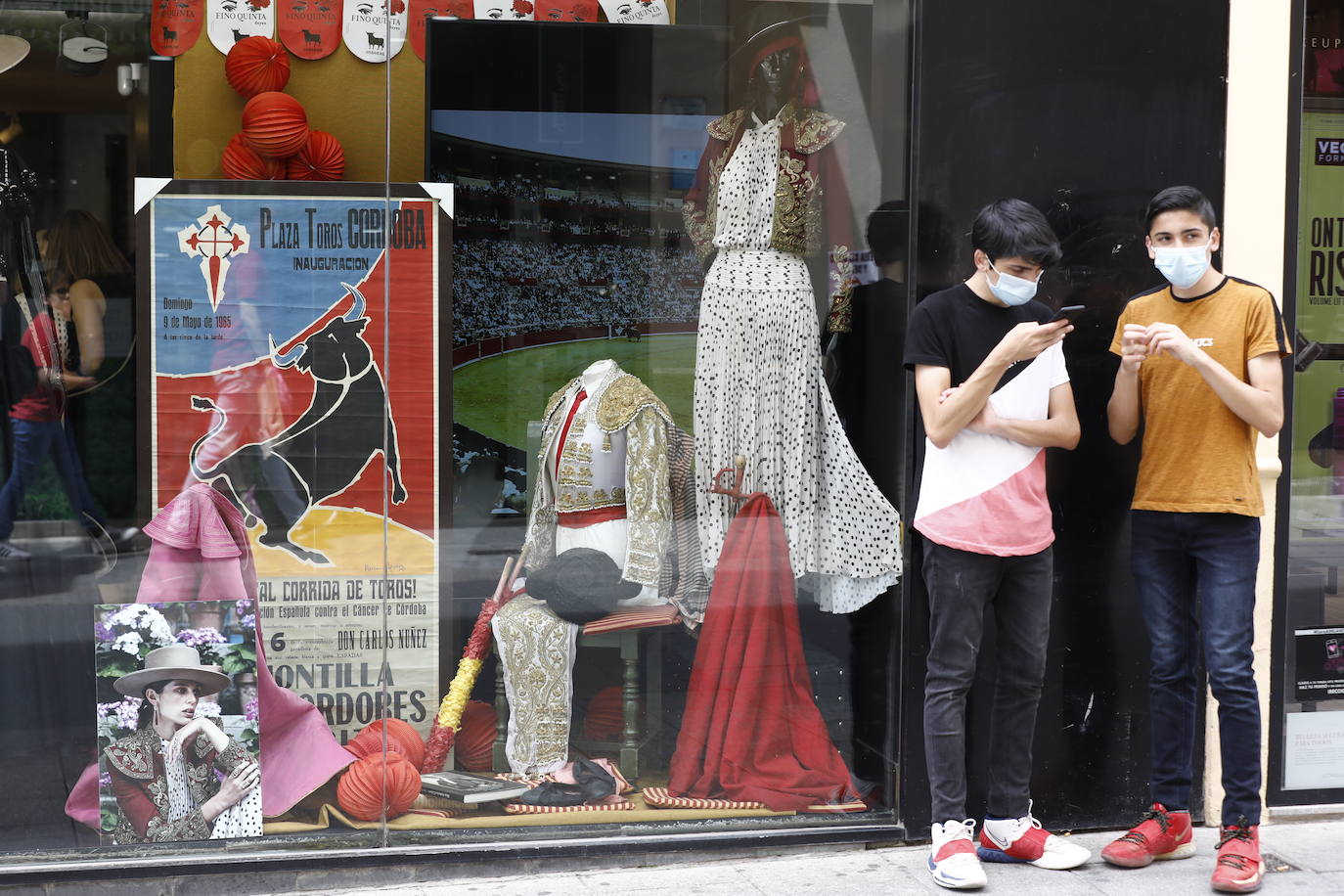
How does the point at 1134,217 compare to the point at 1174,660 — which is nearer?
the point at 1174,660

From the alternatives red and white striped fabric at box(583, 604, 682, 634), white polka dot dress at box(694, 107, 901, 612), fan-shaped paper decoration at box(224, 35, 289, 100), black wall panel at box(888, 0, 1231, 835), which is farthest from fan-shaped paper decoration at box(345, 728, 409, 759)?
fan-shaped paper decoration at box(224, 35, 289, 100)

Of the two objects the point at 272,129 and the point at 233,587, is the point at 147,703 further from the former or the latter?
the point at 272,129

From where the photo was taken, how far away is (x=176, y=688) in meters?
3.85

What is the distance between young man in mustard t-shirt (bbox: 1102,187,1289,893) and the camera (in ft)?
11.8

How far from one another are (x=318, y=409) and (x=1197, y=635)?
2.57 meters

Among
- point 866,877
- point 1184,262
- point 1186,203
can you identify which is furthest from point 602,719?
point 1186,203

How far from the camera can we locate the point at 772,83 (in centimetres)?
418

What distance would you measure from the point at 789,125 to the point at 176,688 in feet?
7.94

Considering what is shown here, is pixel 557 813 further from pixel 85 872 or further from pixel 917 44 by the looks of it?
pixel 917 44

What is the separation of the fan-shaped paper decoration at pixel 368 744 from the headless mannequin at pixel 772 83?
2158 mm

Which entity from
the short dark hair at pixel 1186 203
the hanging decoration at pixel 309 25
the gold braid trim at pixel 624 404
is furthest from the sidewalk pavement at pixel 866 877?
the hanging decoration at pixel 309 25

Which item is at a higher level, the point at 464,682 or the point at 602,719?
the point at 464,682

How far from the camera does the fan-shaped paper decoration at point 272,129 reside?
157 inches

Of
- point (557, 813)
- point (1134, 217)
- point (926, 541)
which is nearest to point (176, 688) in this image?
point (557, 813)
